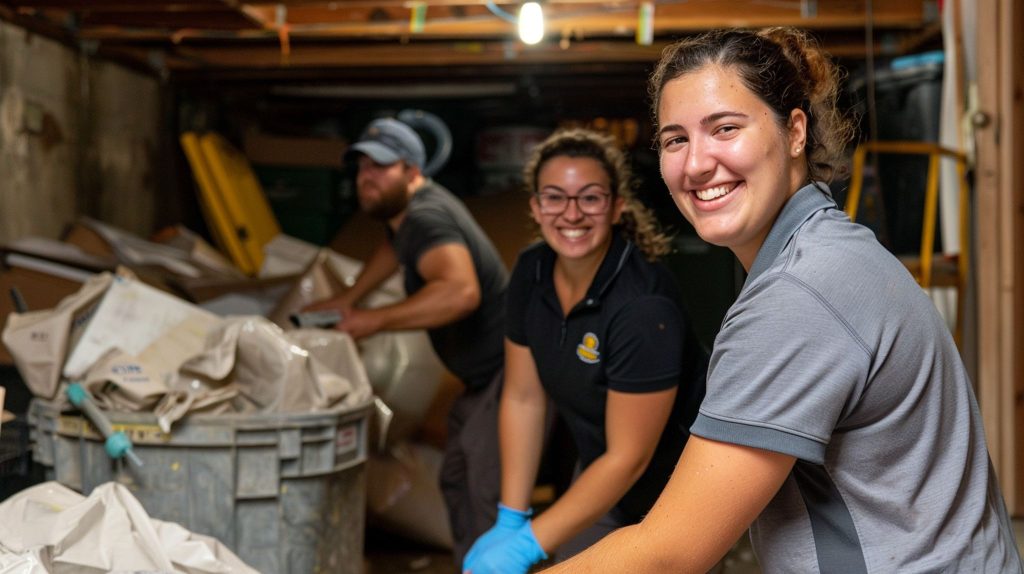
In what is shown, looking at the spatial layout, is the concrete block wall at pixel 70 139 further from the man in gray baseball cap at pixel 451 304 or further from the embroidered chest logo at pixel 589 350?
the embroidered chest logo at pixel 589 350

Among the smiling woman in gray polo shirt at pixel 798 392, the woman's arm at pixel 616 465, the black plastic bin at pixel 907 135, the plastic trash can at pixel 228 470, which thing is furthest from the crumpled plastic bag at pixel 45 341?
the black plastic bin at pixel 907 135

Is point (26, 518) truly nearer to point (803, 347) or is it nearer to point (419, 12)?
point (803, 347)

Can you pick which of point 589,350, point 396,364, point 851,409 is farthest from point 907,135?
point 851,409

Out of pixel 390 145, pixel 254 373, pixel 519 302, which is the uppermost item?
pixel 390 145

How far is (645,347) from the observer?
7.04 ft

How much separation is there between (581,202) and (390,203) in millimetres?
1527

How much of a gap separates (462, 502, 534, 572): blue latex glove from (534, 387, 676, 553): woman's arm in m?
0.22

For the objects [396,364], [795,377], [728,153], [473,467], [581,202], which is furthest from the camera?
[396,364]

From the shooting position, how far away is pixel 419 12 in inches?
176

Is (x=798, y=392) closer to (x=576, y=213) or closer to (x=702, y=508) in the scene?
(x=702, y=508)

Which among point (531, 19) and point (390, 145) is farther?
point (390, 145)

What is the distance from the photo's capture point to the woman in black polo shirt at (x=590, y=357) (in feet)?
7.03

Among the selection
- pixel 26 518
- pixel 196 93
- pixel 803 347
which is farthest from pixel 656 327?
pixel 196 93

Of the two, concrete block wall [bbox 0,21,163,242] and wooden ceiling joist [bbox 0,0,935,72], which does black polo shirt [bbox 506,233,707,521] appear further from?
concrete block wall [bbox 0,21,163,242]
